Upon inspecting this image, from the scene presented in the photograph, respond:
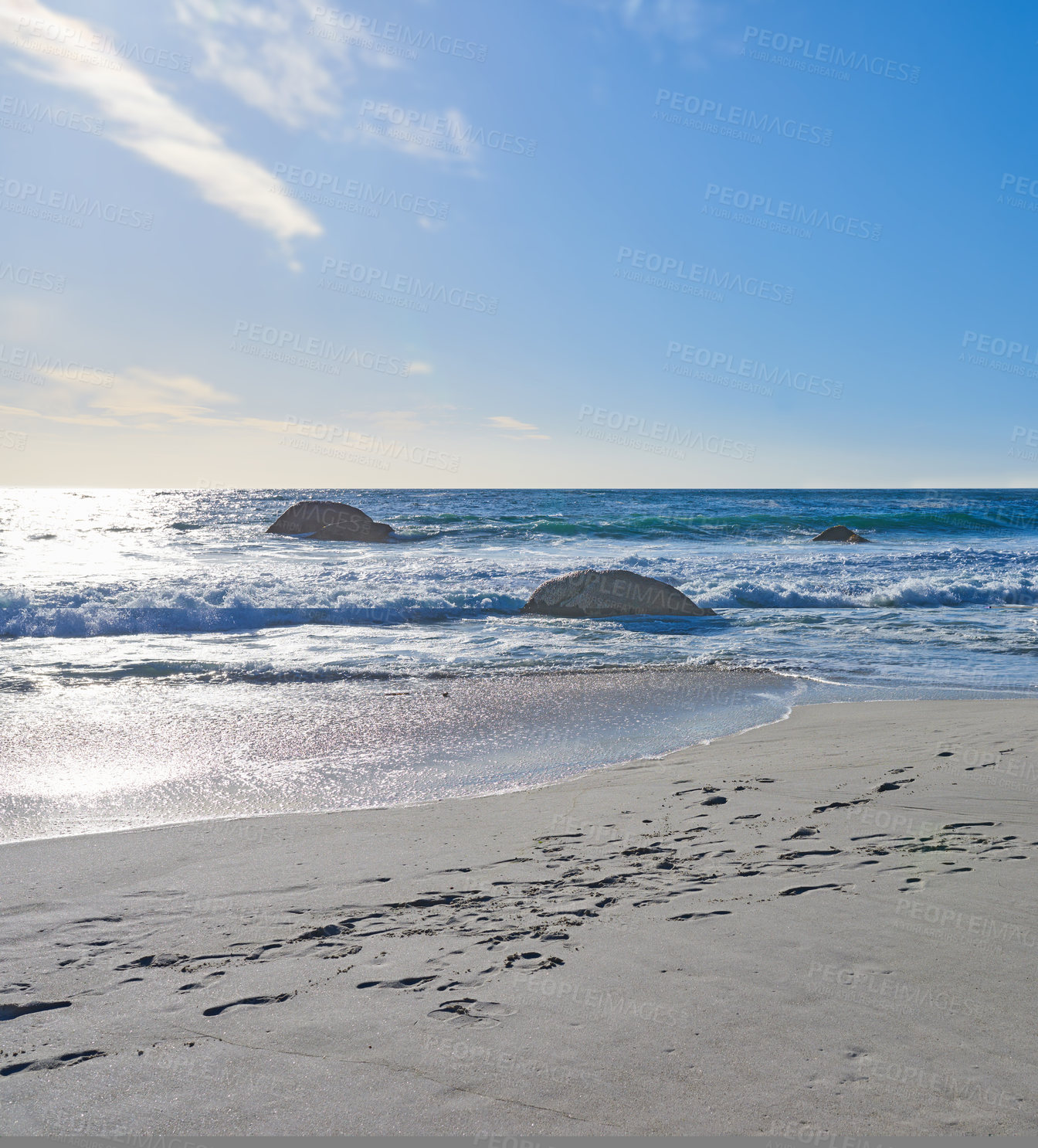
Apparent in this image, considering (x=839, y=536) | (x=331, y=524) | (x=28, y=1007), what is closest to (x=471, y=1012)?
(x=28, y=1007)

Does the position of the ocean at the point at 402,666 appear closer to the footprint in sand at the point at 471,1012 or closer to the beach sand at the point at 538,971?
the beach sand at the point at 538,971

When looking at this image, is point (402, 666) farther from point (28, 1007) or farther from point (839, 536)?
point (839, 536)

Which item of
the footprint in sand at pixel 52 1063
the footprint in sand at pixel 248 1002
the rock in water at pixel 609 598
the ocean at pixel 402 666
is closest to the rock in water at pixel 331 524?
the ocean at pixel 402 666

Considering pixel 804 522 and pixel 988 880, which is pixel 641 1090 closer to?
Result: pixel 988 880

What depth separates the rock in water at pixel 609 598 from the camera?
498 inches

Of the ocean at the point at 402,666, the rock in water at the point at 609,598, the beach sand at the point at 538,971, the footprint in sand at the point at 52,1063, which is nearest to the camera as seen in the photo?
the beach sand at the point at 538,971

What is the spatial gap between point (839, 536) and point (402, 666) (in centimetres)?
2592

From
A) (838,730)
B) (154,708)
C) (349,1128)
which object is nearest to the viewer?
(349,1128)

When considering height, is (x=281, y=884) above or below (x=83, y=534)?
below

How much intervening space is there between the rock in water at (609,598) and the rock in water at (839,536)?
19.6 meters

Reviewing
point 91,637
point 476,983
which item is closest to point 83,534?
point 91,637

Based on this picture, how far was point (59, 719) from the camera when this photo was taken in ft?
20.7

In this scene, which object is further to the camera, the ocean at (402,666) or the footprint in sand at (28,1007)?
the ocean at (402,666)

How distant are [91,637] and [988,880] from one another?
10491mm
